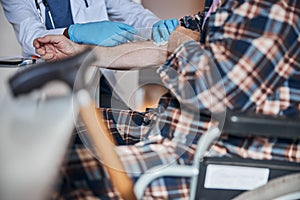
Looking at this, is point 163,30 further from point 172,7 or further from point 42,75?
point 172,7

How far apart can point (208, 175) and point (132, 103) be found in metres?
0.52

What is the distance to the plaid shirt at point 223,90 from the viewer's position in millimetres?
570

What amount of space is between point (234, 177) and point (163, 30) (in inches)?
22.2

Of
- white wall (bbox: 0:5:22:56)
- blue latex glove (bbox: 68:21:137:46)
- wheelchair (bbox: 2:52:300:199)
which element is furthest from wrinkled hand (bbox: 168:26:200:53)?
white wall (bbox: 0:5:22:56)

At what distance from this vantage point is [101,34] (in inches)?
40.8

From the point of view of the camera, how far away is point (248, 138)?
2.00 feet

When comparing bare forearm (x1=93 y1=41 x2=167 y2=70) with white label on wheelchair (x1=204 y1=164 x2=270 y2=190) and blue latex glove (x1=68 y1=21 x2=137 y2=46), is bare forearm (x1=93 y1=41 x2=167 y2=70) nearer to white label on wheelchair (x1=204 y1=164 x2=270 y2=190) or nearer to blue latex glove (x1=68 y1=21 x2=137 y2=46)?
blue latex glove (x1=68 y1=21 x2=137 y2=46)

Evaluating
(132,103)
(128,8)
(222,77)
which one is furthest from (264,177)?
(128,8)

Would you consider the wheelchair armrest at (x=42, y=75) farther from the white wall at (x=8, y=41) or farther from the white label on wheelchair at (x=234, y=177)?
the white wall at (x=8, y=41)

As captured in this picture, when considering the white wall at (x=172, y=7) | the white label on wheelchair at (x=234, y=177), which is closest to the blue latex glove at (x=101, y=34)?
the white label on wheelchair at (x=234, y=177)

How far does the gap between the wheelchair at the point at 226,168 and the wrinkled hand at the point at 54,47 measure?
0.47 metres

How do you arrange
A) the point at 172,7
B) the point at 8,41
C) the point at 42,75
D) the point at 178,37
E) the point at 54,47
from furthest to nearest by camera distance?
the point at 172,7 < the point at 8,41 < the point at 54,47 < the point at 178,37 < the point at 42,75

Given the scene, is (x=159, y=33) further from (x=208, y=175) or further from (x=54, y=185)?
(x=54, y=185)

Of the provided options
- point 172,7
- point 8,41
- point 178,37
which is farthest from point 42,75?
point 172,7
